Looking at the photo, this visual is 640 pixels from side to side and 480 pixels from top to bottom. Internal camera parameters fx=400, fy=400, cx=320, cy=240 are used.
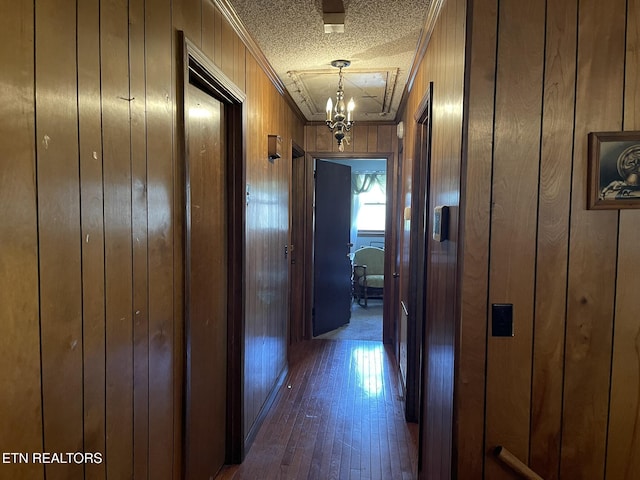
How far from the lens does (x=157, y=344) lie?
1432mm

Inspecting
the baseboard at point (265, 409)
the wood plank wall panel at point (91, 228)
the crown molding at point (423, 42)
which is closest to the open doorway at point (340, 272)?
the baseboard at point (265, 409)

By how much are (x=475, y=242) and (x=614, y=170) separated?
49cm

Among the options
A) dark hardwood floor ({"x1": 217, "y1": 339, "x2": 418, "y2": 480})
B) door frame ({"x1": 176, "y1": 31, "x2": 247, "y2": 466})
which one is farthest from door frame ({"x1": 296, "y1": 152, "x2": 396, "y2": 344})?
door frame ({"x1": 176, "y1": 31, "x2": 247, "y2": 466})

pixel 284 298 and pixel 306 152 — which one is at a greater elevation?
pixel 306 152

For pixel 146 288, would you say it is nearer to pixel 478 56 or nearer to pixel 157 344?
pixel 157 344

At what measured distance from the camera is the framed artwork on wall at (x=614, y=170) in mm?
1289

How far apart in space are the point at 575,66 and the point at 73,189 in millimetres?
1550

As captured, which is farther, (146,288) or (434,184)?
(434,184)

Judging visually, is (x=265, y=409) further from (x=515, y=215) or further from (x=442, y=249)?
(x=515, y=215)

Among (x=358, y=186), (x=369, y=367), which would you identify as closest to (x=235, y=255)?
(x=369, y=367)

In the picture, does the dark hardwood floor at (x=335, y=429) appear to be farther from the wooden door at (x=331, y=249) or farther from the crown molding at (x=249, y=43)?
the crown molding at (x=249, y=43)

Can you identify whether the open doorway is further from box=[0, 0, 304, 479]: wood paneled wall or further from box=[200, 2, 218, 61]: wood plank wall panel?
box=[0, 0, 304, 479]: wood paneled wall

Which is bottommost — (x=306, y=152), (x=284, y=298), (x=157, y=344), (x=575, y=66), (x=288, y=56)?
(x=284, y=298)

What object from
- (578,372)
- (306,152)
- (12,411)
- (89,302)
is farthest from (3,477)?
(306,152)
